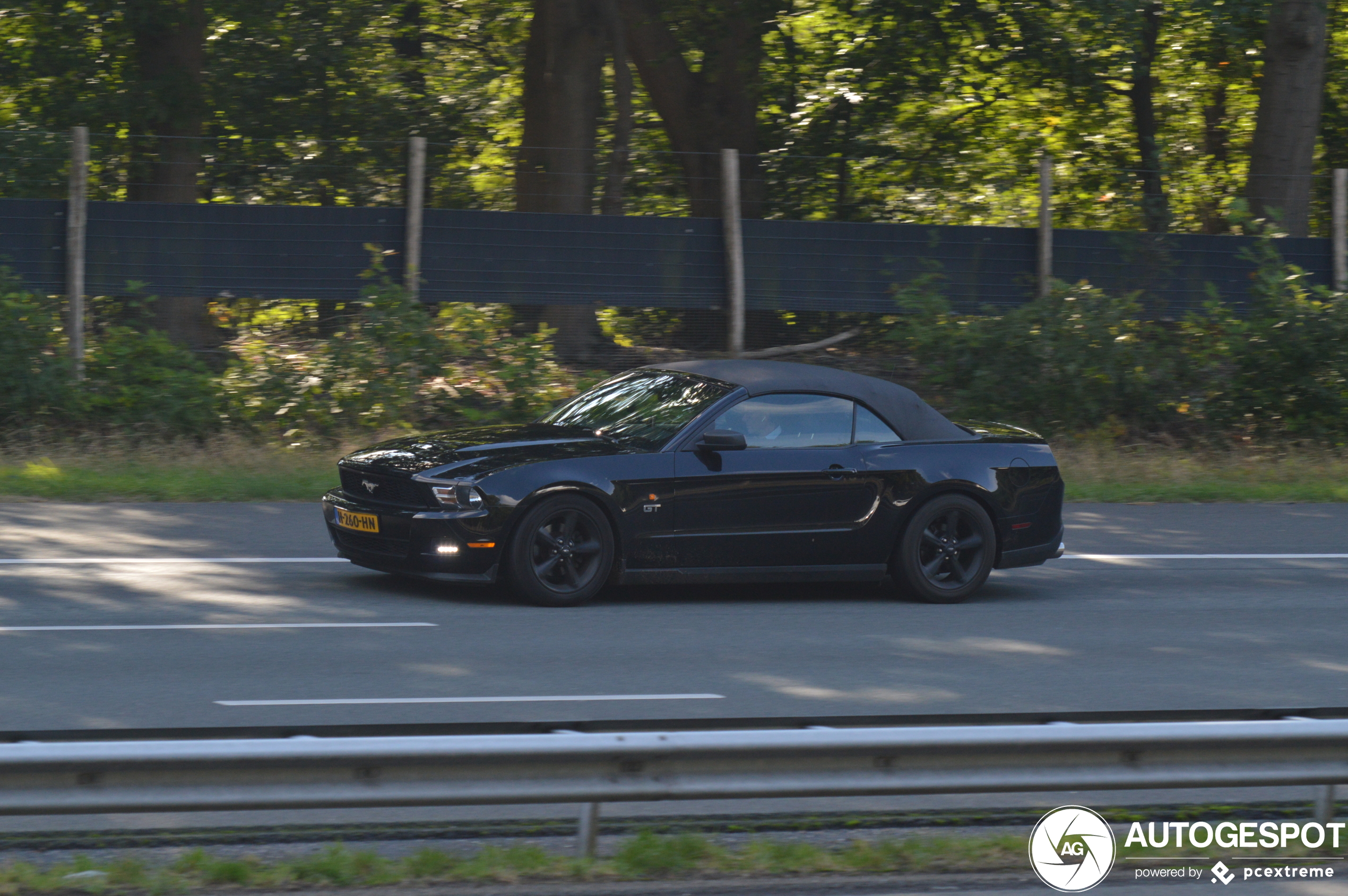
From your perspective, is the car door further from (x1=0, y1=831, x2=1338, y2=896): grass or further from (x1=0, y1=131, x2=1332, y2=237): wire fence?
(x1=0, y1=131, x2=1332, y2=237): wire fence

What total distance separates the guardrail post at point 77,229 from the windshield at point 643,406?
7609 millimetres

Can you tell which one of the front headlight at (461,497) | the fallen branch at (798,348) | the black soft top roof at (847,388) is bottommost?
the front headlight at (461,497)

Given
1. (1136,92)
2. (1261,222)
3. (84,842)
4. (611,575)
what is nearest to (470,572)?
(611,575)

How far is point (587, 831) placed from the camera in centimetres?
471

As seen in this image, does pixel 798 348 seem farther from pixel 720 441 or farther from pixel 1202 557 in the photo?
pixel 720 441

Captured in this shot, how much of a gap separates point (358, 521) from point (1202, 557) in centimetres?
644

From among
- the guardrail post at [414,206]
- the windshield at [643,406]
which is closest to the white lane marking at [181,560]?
the windshield at [643,406]

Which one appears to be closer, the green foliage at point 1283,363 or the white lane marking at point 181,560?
the white lane marking at point 181,560

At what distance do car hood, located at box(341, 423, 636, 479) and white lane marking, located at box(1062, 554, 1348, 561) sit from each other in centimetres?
425

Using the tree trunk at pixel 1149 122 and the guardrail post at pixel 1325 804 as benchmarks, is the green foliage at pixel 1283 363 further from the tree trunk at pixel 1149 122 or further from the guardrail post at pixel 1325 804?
the guardrail post at pixel 1325 804

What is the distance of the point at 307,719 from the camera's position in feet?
21.2

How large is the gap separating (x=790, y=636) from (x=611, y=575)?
1212 millimetres

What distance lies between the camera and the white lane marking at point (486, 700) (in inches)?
267

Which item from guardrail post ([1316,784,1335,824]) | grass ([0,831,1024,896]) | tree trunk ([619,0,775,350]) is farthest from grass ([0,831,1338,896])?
tree trunk ([619,0,775,350])
